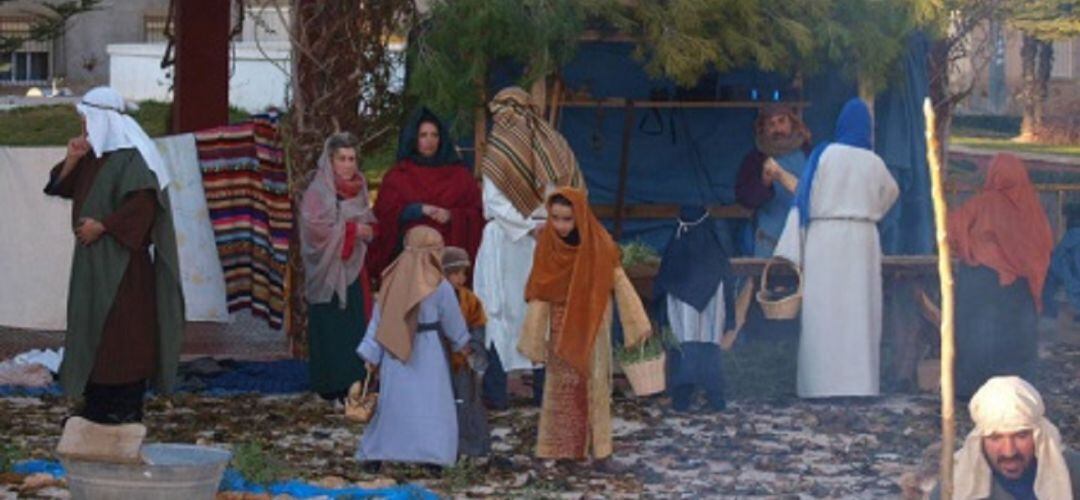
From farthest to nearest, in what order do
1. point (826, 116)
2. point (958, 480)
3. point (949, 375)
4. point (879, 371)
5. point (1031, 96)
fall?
point (1031, 96), point (826, 116), point (879, 371), point (958, 480), point (949, 375)

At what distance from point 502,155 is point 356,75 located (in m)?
1.84

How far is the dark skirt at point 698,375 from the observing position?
42.8 ft

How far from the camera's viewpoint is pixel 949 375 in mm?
6691

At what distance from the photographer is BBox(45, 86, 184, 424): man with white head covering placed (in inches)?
428

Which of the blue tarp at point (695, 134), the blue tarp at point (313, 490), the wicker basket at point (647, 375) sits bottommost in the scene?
the blue tarp at point (313, 490)

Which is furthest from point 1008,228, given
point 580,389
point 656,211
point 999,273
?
point 656,211

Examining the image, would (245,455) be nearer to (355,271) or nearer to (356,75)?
(355,271)

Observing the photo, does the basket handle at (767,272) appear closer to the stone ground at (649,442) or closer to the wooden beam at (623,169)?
the stone ground at (649,442)

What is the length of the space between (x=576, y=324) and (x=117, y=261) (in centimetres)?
207

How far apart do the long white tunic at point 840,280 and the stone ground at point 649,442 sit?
0.17m

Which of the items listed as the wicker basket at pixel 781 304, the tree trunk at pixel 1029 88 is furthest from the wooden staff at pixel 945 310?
the tree trunk at pixel 1029 88

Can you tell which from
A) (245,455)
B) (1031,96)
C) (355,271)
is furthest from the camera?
(1031,96)

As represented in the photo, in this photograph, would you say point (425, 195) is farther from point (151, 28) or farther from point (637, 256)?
point (151, 28)

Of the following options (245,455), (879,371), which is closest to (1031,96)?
(879,371)
